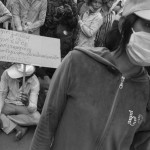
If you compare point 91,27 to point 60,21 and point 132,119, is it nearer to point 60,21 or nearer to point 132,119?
point 60,21

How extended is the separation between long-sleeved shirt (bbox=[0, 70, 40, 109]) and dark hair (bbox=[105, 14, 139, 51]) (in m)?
2.29

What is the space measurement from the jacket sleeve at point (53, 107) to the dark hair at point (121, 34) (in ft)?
0.78

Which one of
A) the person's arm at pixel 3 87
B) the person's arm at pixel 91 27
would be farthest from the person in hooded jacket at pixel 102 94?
the person's arm at pixel 91 27

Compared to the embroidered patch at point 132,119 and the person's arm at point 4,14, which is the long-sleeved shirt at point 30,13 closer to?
the person's arm at point 4,14

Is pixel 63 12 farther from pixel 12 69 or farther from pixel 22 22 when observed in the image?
pixel 12 69

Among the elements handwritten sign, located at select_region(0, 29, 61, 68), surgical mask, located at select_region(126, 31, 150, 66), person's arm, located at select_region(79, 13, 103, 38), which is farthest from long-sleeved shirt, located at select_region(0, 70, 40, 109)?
surgical mask, located at select_region(126, 31, 150, 66)

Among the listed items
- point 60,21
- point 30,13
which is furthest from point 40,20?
point 60,21

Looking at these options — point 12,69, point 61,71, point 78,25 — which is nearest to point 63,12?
point 78,25

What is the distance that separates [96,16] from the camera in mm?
4215

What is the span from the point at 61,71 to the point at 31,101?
2.35 metres

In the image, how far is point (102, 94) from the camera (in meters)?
1.30

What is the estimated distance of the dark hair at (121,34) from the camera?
1.26 m

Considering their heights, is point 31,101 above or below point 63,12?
below

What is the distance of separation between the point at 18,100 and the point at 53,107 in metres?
2.39
